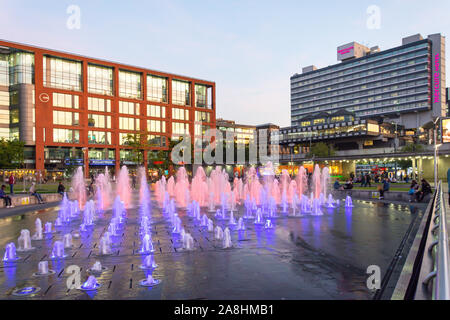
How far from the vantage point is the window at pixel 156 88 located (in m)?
80.1

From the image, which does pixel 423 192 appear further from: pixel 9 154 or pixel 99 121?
pixel 99 121

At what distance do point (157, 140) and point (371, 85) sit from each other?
306 ft

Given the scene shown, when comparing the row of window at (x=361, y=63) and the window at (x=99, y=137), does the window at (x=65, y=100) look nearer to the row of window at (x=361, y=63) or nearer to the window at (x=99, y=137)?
the window at (x=99, y=137)

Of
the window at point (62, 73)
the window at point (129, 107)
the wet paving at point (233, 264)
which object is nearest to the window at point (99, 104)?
Answer: the window at point (129, 107)

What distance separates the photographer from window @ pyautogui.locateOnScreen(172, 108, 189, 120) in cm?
8309

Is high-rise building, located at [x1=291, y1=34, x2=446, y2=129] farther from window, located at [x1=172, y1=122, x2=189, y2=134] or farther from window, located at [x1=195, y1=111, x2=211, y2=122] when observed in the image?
window, located at [x1=172, y1=122, x2=189, y2=134]

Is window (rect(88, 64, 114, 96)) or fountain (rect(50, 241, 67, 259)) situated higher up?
window (rect(88, 64, 114, 96))

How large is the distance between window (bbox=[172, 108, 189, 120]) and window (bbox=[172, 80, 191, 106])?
1936 mm

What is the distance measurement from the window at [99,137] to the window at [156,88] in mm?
13890

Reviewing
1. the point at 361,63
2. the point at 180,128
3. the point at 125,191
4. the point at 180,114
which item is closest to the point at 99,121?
the point at 180,128

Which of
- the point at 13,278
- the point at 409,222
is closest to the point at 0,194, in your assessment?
the point at 13,278

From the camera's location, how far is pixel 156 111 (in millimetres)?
80062

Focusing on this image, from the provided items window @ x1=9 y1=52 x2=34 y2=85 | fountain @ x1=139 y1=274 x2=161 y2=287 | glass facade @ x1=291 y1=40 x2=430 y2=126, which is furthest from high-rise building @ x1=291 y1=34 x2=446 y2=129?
fountain @ x1=139 y1=274 x2=161 y2=287

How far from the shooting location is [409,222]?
45.4 ft
